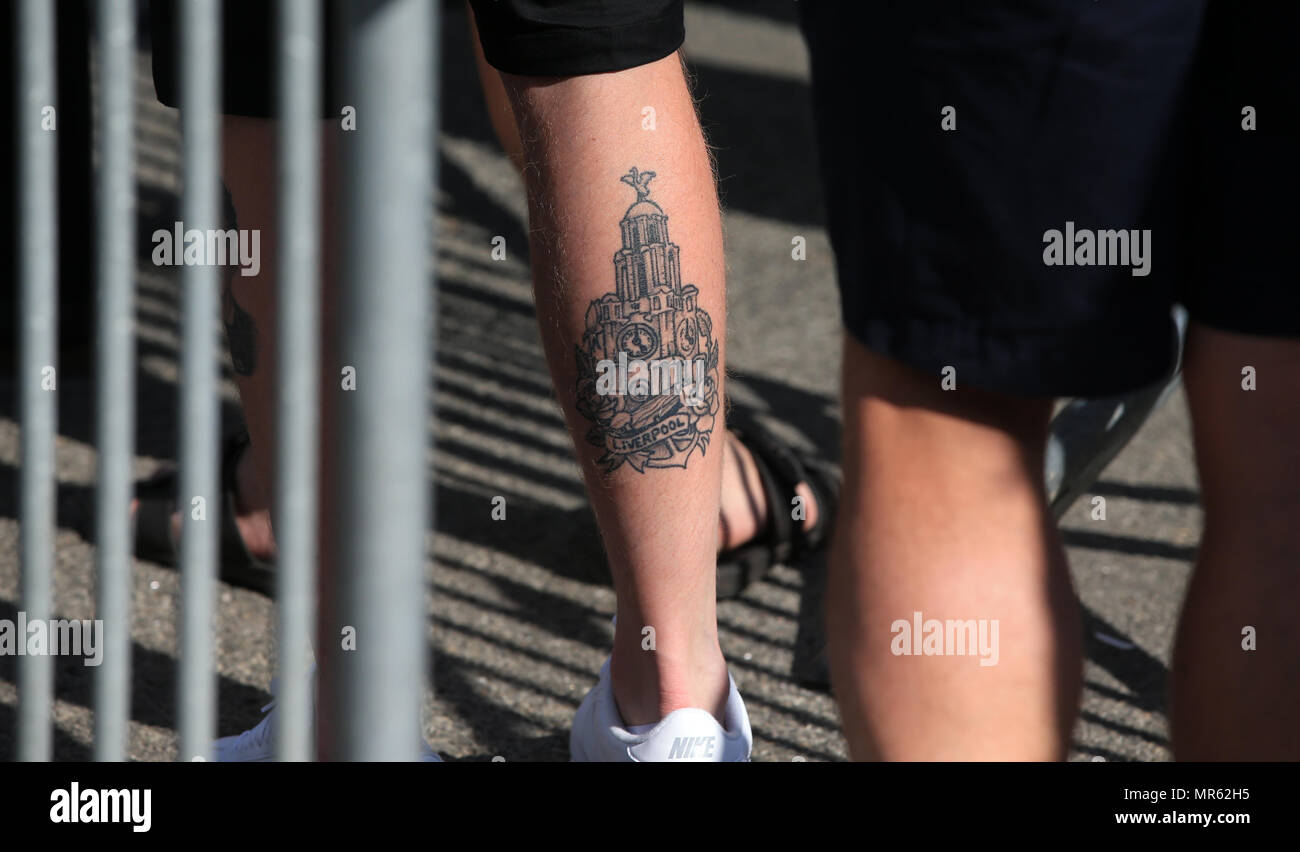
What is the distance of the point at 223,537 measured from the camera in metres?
2.49

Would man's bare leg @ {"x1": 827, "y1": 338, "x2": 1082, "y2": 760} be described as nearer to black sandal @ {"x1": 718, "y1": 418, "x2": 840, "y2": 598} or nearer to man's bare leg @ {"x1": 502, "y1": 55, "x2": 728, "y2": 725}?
man's bare leg @ {"x1": 502, "y1": 55, "x2": 728, "y2": 725}

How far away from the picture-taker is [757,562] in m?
2.55

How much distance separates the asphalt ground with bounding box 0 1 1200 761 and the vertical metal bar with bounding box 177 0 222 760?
0.98 m

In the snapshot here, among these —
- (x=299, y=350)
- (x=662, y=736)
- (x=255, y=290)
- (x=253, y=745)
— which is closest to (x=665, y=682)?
(x=662, y=736)

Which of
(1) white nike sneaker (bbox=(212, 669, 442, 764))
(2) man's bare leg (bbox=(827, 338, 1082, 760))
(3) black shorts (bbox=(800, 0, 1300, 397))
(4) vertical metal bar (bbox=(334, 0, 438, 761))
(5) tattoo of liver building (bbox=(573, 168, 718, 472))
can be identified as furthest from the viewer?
(1) white nike sneaker (bbox=(212, 669, 442, 764))

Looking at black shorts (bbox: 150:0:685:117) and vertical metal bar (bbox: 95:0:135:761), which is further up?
black shorts (bbox: 150:0:685:117)

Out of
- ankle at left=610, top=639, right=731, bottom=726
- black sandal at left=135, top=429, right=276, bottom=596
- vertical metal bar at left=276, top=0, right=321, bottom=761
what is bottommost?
ankle at left=610, top=639, right=731, bottom=726

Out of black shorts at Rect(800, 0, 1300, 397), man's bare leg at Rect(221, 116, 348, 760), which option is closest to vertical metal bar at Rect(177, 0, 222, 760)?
man's bare leg at Rect(221, 116, 348, 760)

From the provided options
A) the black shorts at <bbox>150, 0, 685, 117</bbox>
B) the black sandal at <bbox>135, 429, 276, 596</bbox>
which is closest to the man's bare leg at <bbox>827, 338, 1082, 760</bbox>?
the black shorts at <bbox>150, 0, 685, 117</bbox>

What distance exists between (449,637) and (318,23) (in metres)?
1.56

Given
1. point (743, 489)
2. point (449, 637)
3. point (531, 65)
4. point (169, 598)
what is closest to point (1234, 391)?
point (531, 65)

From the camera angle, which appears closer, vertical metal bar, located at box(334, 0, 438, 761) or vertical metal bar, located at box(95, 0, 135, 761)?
vertical metal bar, located at box(334, 0, 438, 761)

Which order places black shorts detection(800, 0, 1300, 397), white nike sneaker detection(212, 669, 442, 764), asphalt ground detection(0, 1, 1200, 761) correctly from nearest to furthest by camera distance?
black shorts detection(800, 0, 1300, 397), white nike sneaker detection(212, 669, 442, 764), asphalt ground detection(0, 1, 1200, 761)

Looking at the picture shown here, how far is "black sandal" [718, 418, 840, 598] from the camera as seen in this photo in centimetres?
254
